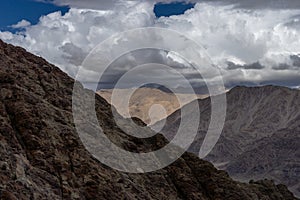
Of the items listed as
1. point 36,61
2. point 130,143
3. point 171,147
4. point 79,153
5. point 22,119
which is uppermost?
point 36,61

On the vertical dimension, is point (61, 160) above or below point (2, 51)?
below

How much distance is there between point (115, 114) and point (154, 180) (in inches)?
606

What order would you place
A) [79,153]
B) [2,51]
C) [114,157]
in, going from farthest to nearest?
[2,51] → [114,157] → [79,153]

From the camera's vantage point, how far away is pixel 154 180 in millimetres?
64250

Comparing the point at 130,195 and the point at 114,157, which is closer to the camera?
the point at 130,195

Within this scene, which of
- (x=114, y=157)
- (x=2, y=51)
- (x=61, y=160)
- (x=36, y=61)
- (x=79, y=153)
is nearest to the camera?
(x=61, y=160)

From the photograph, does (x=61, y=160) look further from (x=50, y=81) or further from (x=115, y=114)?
(x=115, y=114)

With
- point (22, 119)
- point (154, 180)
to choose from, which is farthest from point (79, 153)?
point (154, 180)

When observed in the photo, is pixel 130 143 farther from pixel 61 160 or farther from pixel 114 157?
pixel 61 160

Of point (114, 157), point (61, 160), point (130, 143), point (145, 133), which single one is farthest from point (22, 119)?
point (145, 133)

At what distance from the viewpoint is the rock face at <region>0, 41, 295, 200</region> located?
47.3 meters

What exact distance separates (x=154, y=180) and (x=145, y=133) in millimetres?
12366

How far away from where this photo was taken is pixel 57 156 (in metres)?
53.0

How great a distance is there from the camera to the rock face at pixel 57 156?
47.3 metres
